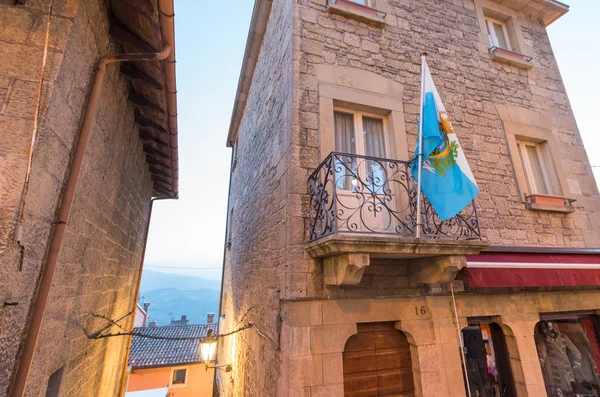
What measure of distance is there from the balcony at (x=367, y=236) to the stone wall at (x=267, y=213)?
0.45 metres

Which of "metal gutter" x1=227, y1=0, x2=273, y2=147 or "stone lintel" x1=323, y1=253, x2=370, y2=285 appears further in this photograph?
"metal gutter" x1=227, y1=0, x2=273, y2=147

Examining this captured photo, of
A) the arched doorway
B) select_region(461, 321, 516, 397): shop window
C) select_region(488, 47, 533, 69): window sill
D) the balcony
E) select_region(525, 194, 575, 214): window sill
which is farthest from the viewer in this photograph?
select_region(488, 47, 533, 69): window sill

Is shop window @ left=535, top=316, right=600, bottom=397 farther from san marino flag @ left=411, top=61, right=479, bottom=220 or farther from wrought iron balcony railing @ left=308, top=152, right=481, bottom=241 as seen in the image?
san marino flag @ left=411, top=61, right=479, bottom=220

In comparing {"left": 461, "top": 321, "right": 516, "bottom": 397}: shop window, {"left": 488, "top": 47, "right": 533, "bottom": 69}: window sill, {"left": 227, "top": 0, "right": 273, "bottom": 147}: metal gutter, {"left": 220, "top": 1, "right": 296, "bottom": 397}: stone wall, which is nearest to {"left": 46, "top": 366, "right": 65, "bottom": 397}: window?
{"left": 220, "top": 1, "right": 296, "bottom": 397}: stone wall

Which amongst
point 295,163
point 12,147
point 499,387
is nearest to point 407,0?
point 295,163

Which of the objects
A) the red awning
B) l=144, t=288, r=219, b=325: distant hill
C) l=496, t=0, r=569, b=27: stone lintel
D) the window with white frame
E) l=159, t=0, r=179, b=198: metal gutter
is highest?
l=496, t=0, r=569, b=27: stone lintel

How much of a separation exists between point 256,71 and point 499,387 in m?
7.89

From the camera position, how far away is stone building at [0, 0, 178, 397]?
2010mm

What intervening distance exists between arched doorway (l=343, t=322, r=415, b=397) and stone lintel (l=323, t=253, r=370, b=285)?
88cm

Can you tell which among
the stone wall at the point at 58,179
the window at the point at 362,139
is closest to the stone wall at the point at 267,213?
the window at the point at 362,139

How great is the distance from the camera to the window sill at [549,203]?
480cm

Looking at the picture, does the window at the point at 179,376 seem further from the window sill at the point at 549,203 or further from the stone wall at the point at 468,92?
the window sill at the point at 549,203

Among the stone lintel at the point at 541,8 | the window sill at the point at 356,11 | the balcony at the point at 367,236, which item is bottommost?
the balcony at the point at 367,236

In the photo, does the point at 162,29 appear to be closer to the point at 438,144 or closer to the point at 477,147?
the point at 438,144
